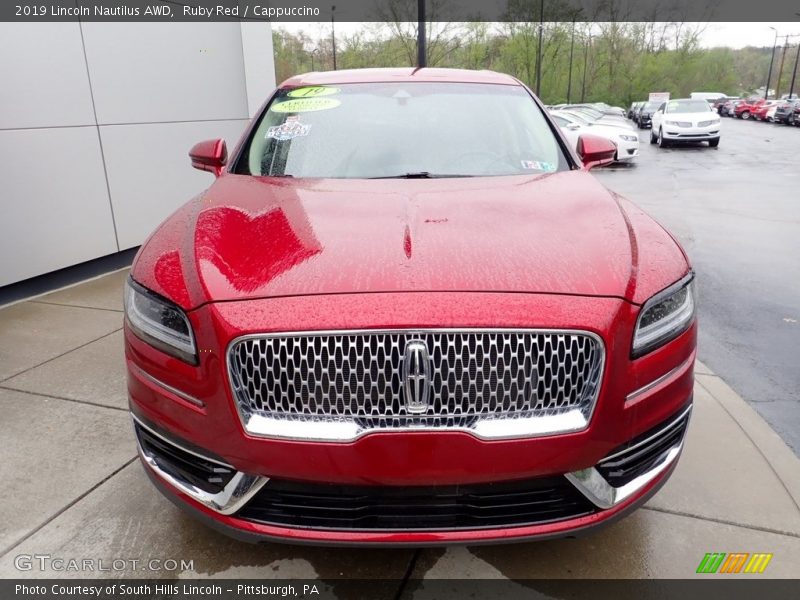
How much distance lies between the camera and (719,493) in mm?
2639

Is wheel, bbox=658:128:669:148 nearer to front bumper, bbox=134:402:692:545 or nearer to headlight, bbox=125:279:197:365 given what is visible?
front bumper, bbox=134:402:692:545

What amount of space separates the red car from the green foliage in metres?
A: 31.8

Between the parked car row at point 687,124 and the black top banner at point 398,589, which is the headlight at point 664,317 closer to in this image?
the black top banner at point 398,589

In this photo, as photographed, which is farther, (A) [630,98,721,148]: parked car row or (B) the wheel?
(B) the wheel

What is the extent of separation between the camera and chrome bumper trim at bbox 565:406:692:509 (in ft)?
5.84

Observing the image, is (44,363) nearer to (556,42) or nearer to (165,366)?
(165,366)

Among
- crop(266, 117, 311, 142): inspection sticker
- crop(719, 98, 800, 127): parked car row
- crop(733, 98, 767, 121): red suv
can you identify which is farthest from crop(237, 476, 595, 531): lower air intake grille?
crop(733, 98, 767, 121): red suv

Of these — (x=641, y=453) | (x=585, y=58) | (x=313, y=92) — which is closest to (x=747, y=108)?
(x=585, y=58)

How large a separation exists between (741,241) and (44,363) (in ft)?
24.3

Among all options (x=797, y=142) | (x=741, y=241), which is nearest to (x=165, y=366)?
(x=741, y=241)

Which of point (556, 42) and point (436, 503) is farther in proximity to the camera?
point (556, 42)

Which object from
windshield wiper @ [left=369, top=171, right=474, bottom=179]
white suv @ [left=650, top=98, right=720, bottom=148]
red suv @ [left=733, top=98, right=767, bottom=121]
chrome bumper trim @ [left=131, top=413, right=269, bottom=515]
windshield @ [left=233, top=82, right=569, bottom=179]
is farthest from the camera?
red suv @ [left=733, top=98, right=767, bottom=121]

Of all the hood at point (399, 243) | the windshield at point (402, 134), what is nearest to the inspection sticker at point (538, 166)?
A: the windshield at point (402, 134)
